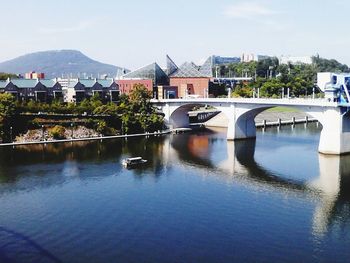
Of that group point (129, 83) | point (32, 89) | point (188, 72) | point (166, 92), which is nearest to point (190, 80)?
point (188, 72)

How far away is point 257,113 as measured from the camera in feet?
201

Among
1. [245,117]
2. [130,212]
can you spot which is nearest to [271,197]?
[130,212]

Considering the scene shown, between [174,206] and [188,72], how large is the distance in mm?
63852

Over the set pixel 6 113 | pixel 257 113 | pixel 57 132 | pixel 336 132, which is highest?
pixel 6 113

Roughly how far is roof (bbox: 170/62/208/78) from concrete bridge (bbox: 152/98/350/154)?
1981 cm

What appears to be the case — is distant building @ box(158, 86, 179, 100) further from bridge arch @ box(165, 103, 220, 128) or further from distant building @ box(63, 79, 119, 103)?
bridge arch @ box(165, 103, 220, 128)

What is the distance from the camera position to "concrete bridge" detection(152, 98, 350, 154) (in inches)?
1845

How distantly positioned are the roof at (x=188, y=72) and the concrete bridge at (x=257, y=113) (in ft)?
65.0

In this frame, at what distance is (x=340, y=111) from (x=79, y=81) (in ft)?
144

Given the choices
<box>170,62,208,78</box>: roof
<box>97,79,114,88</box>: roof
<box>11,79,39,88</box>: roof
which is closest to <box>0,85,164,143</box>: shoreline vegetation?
<box>11,79,39,88</box>: roof

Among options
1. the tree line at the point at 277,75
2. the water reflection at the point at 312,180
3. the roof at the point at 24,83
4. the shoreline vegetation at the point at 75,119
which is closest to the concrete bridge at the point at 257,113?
the water reflection at the point at 312,180

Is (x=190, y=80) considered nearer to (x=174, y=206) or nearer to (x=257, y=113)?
(x=257, y=113)

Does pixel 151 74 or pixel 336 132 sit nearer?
pixel 336 132

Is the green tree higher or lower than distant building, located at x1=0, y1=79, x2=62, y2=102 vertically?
lower
